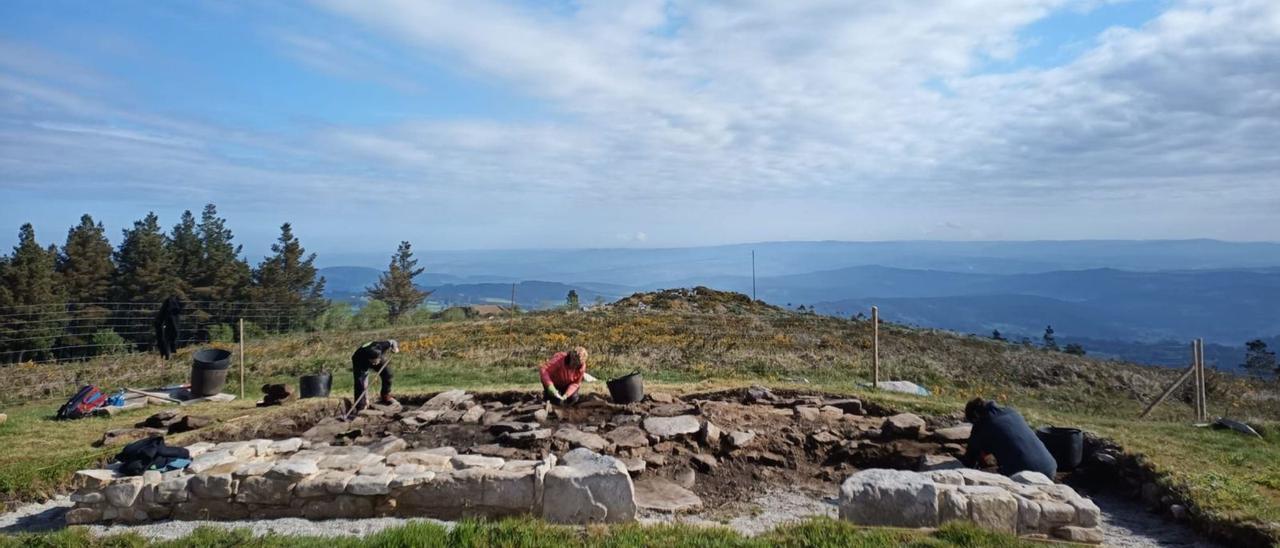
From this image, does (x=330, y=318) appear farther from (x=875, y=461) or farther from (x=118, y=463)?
(x=875, y=461)

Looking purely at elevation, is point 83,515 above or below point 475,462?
below

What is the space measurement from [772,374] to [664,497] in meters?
9.53

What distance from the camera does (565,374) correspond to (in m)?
10.8

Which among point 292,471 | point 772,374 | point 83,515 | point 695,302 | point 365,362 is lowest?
point 772,374

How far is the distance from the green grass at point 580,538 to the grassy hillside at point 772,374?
2.90m

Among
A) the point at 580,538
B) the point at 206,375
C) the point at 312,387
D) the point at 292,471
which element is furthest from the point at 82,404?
the point at 580,538

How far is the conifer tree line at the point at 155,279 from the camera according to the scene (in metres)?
34.7

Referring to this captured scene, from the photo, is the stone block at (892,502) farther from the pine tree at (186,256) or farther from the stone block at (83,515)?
the pine tree at (186,256)

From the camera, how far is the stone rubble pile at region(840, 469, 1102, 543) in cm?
620

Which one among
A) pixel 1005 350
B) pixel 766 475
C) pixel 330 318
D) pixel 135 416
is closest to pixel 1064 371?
pixel 1005 350

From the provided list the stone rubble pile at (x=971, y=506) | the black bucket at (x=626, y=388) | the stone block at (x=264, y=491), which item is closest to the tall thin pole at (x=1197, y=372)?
the stone rubble pile at (x=971, y=506)

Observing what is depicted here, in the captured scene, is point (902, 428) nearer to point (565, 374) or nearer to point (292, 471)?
point (565, 374)

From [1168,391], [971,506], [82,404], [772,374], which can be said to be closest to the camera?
[971,506]

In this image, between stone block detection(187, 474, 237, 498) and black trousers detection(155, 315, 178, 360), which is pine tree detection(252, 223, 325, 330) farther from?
stone block detection(187, 474, 237, 498)
